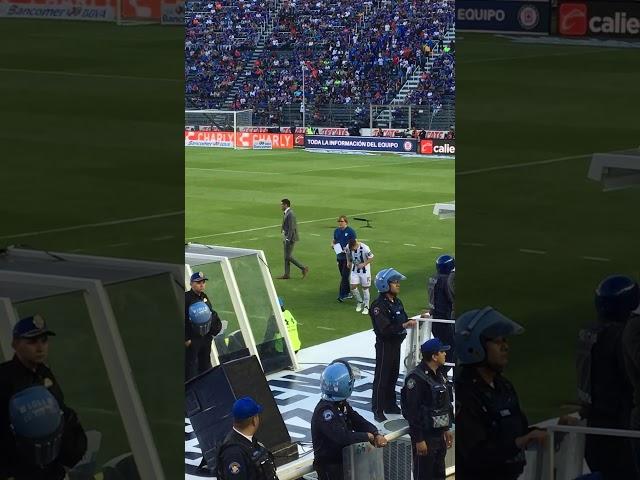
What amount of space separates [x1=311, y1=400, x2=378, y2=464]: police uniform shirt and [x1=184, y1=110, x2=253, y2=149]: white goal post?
1452 inches

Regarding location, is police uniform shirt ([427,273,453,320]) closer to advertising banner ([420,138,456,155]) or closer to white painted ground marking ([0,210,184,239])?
white painted ground marking ([0,210,184,239])

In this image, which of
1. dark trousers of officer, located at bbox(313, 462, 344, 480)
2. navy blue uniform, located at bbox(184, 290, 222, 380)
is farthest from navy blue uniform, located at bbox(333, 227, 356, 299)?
dark trousers of officer, located at bbox(313, 462, 344, 480)

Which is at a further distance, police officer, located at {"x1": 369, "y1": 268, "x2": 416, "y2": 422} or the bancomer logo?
police officer, located at {"x1": 369, "y1": 268, "x2": 416, "y2": 422}

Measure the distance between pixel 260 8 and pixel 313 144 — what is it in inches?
589

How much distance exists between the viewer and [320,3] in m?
55.5

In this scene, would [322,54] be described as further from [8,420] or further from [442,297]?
[8,420]

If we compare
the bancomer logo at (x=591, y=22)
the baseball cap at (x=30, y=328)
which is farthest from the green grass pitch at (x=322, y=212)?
the bancomer logo at (x=591, y=22)

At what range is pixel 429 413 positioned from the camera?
325 inches

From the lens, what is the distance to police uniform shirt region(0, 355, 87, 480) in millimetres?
3670

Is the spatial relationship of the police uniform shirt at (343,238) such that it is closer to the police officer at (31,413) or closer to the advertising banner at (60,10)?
the advertising banner at (60,10)

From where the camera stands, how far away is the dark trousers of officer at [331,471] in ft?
24.9

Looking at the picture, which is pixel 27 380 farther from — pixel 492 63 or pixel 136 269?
pixel 492 63

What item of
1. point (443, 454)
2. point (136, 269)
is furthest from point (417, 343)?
point (136, 269)

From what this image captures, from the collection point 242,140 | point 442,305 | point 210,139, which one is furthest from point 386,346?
point 210,139
